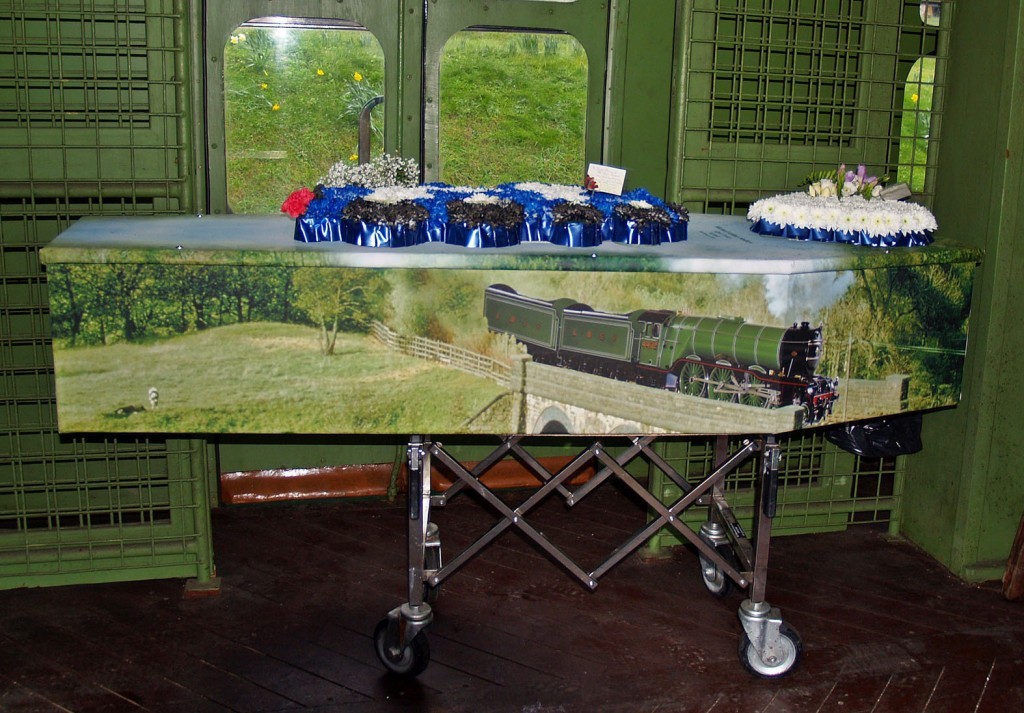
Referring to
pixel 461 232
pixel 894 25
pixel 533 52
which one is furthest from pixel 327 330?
pixel 894 25

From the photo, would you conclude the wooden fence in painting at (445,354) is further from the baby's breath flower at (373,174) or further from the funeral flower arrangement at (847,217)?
the funeral flower arrangement at (847,217)

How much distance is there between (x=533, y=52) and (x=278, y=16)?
1.09 meters

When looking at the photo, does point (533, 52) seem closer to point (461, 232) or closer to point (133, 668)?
point (461, 232)

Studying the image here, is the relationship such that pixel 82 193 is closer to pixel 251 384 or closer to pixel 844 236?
pixel 251 384

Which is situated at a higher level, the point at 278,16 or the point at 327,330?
the point at 278,16

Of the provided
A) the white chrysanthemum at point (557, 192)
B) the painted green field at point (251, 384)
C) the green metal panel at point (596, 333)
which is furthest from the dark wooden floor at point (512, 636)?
the white chrysanthemum at point (557, 192)

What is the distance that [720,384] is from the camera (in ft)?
Answer: 10.1

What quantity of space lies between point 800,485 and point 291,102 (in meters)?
2.70

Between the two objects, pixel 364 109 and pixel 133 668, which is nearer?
pixel 133 668

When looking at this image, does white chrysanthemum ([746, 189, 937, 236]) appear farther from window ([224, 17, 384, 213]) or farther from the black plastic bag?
window ([224, 17, 384, 213])

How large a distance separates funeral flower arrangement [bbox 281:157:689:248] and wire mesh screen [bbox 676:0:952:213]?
69 cm

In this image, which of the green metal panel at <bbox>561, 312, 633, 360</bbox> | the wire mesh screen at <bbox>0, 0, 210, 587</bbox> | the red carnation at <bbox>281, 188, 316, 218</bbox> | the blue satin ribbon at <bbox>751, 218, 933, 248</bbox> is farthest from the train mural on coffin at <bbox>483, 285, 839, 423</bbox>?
the wire mesh screen at <bbox>0, 0, 210, 587</bbox>

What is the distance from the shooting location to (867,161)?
4289 millimetres

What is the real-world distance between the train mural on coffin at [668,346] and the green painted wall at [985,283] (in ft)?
4.37
